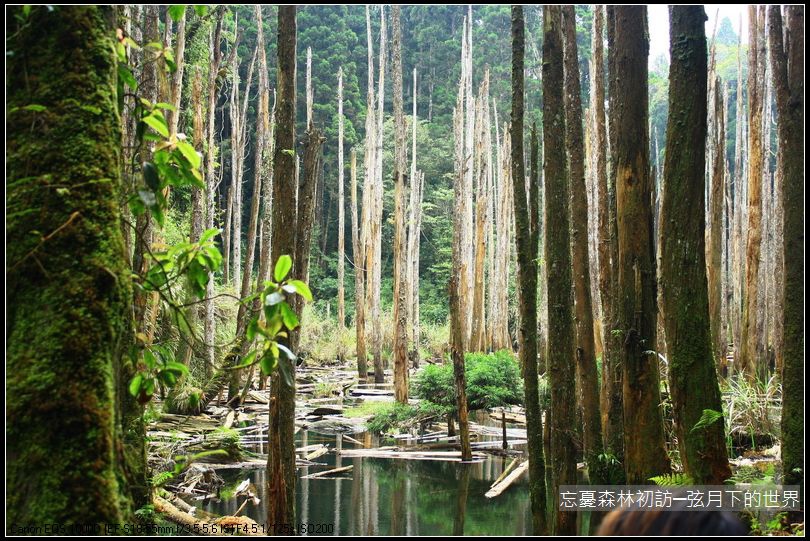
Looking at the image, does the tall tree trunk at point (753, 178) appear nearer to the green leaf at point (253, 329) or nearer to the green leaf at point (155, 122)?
the green leaf at point (253, 329)

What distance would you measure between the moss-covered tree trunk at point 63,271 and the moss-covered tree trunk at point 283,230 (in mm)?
2698

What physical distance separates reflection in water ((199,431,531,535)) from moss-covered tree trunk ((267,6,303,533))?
A: 4.92 feet

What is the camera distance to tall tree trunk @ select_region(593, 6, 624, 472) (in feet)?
17.4

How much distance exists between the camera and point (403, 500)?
729cm

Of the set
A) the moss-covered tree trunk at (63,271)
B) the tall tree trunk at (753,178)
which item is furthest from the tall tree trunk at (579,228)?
the moss-covered tree trunk at (63,271)

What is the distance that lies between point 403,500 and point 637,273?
4.05 meters

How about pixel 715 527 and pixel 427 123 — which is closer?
pixel 715 527

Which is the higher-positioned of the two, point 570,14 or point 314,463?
point 570,14

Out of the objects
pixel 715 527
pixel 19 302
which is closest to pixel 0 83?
pixel 19 302

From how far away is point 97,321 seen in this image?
1.80 metres

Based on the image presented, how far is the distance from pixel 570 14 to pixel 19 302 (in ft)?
19.3

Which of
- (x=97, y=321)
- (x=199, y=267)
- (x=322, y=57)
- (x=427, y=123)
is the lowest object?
(x=97, y=321)

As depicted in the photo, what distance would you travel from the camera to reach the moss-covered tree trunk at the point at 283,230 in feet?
15.2

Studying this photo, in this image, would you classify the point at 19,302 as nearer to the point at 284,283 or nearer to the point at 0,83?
the point at 0,83
